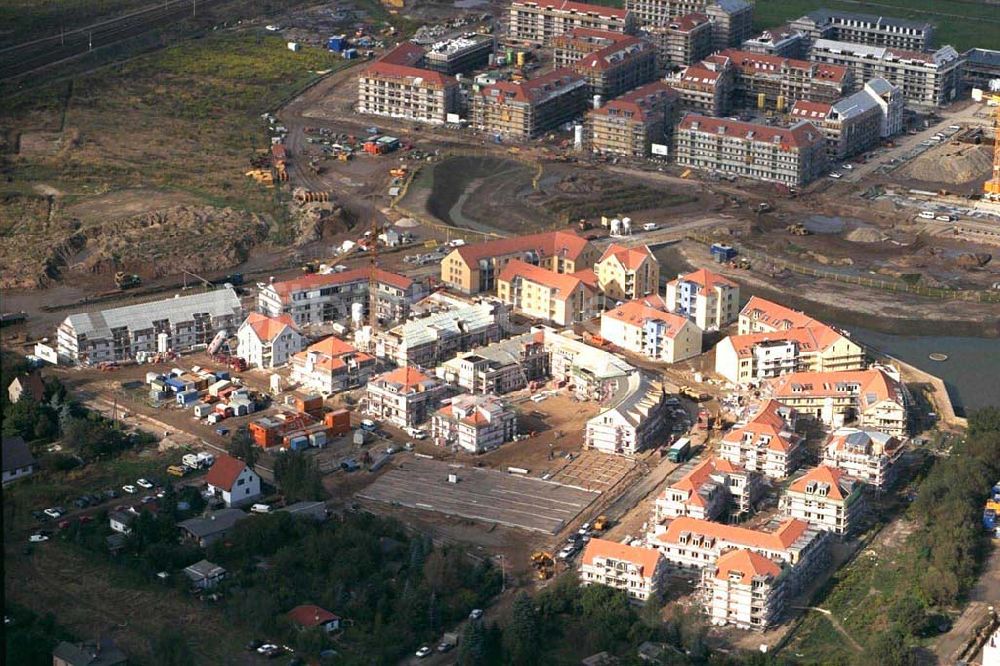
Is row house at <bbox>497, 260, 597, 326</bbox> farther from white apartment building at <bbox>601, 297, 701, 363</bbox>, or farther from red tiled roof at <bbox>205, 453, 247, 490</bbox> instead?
red tiled roof at <bbox>205, 453, 247, 490</bbox>

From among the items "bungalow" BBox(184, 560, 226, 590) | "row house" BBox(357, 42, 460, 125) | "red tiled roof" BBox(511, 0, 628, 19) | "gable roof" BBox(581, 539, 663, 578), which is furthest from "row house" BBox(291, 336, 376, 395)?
"red tiled roof" BBox(511, 0, 628, 19)

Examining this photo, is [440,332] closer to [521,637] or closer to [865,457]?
[865,457]

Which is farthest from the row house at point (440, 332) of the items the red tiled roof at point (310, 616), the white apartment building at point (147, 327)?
the red tiled roof at point (310, 616)

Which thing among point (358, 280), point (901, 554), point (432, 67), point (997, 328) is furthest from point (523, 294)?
point (432, 67)

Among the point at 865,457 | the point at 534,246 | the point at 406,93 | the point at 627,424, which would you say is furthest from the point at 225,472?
the point at 406,93

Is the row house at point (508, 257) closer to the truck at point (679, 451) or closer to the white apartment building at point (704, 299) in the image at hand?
the white apartment building at point (704, 299)
